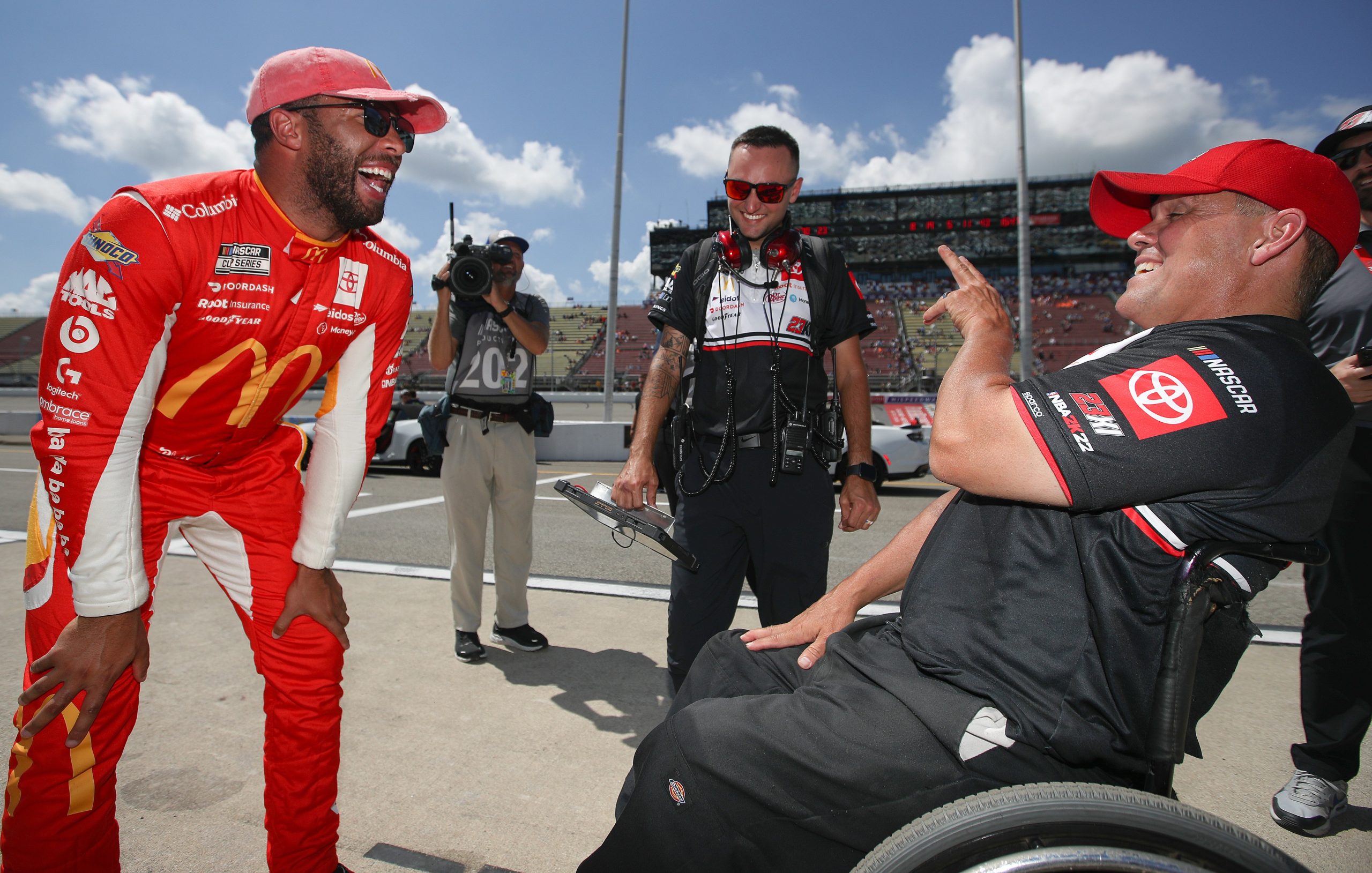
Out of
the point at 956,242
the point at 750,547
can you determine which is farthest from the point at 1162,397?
the point at 956,242

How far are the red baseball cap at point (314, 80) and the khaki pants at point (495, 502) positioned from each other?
6.93ft

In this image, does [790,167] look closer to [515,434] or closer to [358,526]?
[515,434]

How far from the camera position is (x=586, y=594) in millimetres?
4418

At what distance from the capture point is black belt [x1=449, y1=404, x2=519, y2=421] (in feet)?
12.2

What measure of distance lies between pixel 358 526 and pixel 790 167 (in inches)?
215

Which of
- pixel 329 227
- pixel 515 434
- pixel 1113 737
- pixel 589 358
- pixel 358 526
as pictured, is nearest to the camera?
pixel 1113 737

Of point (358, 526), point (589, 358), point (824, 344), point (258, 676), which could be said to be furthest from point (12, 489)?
point (589, 358)

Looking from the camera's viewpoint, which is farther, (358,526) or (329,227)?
(358,526)

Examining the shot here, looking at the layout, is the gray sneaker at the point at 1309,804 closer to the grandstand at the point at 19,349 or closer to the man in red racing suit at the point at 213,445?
the man in red racing suit at the point at 213,445

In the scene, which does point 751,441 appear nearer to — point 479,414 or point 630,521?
point 630,521

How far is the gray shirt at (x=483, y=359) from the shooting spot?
3713 millimetres

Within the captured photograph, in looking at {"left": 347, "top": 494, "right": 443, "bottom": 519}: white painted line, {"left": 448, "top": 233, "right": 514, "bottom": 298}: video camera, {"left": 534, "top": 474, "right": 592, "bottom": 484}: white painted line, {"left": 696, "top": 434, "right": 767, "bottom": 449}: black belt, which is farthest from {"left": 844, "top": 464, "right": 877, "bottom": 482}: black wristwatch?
{"left": 534, "top": 474, "right": 592, "bottom": 484}: white painted line

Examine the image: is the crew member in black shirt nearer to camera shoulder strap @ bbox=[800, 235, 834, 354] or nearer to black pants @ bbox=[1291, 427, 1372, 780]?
camera shoulder strap @ bbox=[800, 235, 834, 354]

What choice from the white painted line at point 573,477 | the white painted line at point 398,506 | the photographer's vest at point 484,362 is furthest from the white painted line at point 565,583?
the white painted line at point 573,477
